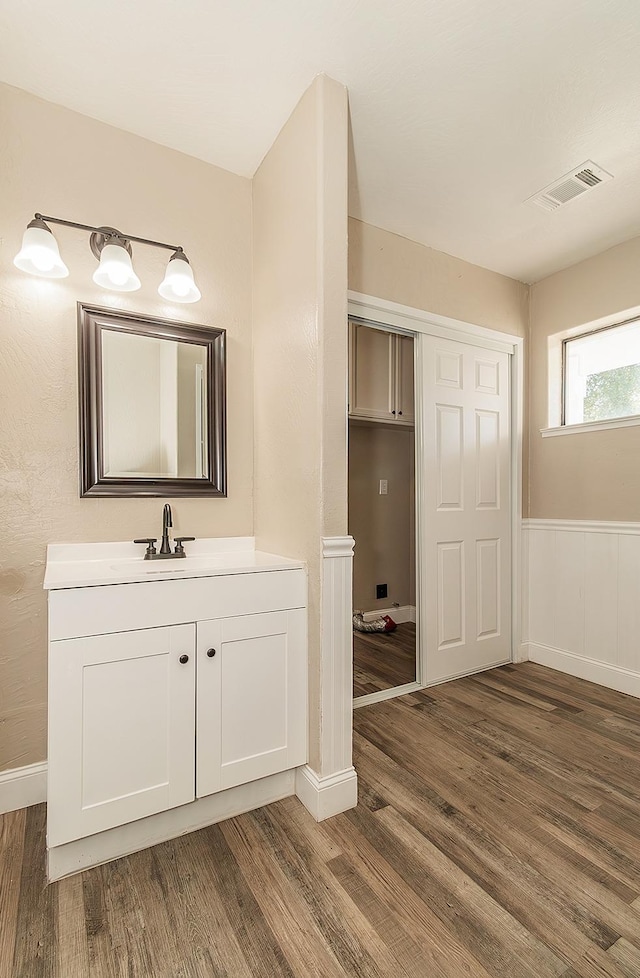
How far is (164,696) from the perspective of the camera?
1.52 metres

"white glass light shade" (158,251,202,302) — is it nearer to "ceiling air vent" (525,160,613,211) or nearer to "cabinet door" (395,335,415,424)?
"ceiling air vent" (525,160,613,211)

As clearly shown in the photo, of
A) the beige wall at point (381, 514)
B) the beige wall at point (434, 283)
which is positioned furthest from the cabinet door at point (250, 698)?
the beige wall at point (381, 514)

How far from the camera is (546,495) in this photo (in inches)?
125

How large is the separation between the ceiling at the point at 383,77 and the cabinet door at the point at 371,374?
127 centimetres

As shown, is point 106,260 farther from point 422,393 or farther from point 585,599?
point 585,599

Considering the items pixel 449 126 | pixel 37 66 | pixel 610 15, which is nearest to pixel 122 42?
pixel 37 66

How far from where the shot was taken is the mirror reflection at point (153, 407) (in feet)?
6.27

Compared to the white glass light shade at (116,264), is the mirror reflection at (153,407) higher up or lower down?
lower down

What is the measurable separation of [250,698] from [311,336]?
1.29 m

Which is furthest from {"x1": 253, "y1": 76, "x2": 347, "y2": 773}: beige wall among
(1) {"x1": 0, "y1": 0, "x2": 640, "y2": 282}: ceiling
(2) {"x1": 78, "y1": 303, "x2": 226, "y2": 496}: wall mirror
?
(2) {"x1": 78, "y1": 303, "x2": 226, "y2": 496}: wall mirror

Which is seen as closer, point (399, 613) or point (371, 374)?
point (371, 374)

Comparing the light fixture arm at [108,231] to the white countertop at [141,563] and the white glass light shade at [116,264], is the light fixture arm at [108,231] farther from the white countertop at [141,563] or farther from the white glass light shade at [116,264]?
the white countertop at [141,563]

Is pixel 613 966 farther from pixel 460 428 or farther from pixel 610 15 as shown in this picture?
pixel 610 15

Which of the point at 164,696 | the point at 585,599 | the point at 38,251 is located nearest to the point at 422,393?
the point at 585,599
